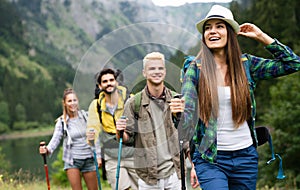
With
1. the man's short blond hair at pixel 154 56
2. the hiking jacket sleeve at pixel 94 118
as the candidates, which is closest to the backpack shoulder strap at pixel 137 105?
the man's short blond hair at pixel 154 56

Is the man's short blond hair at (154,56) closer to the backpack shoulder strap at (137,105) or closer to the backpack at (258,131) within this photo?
the backpack shoulder strap at (137,105)

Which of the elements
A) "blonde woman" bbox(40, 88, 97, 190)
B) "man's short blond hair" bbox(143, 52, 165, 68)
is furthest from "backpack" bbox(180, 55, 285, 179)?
"blonde woman" bbox(40, 88, 97, 190)

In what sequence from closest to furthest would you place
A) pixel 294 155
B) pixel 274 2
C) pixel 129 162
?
1. pixel 129 162
2. pixel 294 155
3. pixel 274 2

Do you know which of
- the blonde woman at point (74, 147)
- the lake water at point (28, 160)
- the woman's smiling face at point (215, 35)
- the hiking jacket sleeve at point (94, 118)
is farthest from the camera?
the lake water at point (28, 160)

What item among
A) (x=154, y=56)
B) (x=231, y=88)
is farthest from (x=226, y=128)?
(x=154, y=56)

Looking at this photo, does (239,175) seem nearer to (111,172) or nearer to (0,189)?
(111,172)

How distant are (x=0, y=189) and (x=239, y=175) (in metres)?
5.66

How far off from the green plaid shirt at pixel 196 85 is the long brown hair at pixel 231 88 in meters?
0.06

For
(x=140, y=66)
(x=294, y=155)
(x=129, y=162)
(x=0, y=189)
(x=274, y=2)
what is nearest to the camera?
(x=140, y=66)

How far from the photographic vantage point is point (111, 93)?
682cm

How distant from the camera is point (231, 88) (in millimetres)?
3963

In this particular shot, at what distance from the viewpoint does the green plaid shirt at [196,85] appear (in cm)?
392

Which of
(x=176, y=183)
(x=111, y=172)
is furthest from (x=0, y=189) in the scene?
(x=176, y=183)

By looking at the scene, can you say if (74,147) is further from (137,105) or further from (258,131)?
(258,131)
